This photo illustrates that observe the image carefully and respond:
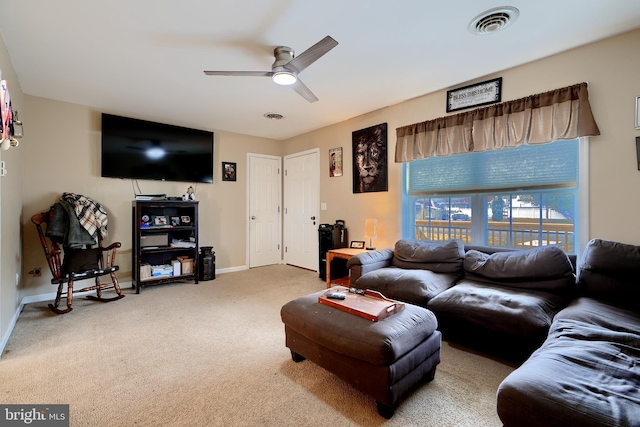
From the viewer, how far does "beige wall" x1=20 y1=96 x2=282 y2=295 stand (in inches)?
136

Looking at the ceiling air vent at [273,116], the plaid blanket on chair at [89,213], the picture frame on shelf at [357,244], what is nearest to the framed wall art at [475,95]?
the picture frame on shelf at [357,244]

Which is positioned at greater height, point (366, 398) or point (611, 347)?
point (611, 347)

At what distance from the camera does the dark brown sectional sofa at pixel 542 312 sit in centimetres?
108

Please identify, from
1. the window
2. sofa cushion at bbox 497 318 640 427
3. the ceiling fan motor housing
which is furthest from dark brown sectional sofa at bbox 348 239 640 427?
the ceiling fan motor housing

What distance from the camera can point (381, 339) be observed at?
149 cm

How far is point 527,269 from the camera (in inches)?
92.9

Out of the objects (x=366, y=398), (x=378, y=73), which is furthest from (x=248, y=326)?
(x=378, y=73)

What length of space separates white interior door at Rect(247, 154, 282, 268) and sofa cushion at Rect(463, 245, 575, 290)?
367 centimetres

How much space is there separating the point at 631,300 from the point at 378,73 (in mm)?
2703

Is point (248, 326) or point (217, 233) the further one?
point (217, 233)

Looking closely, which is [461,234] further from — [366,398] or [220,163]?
[220,163]

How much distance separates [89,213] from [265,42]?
9.54 feet

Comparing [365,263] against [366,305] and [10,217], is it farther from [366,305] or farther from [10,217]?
[10,217]

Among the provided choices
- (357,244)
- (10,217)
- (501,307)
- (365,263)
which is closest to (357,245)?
(357,244)
